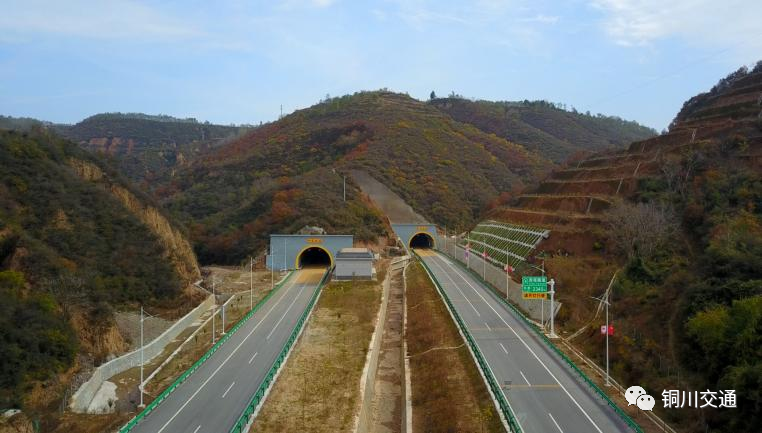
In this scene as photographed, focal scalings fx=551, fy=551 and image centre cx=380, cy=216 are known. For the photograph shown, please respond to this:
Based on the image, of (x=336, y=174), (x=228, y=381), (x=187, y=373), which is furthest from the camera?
(x=336, y=174)

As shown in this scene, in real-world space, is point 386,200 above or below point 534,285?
above

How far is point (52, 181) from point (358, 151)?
67605 millimetres

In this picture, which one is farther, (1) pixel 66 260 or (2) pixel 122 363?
(1) pixel 66 260

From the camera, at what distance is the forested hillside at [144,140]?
139125 millimetres

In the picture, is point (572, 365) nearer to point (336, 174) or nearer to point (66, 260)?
point (66, 260)

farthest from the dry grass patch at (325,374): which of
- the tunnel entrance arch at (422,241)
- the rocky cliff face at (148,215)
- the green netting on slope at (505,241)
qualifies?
the tunnel entrance arch at (422,241)

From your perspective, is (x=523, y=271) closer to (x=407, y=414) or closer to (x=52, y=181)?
(x=407, y=414)

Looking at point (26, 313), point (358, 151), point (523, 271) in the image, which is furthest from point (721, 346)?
point (358, 151)

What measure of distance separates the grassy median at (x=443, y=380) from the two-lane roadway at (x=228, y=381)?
7.51m

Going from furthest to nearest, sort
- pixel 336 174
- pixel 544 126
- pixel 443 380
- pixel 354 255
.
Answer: pixel 544 126, pixel 336 174, pixel 354 255, pixel 443 380

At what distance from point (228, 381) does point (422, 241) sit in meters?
60.0

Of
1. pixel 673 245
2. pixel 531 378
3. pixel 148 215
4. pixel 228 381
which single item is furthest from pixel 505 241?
pixel 228 381

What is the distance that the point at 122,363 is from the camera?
2753cm

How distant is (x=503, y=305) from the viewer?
131 feet
